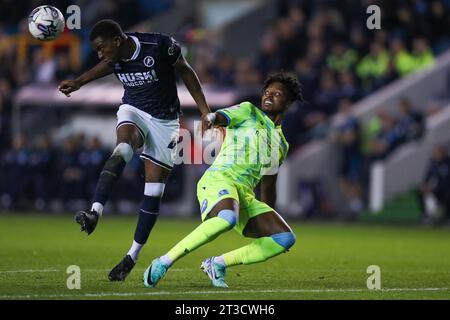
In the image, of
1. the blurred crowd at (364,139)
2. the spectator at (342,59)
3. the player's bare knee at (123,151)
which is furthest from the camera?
the spectator at (342,59)

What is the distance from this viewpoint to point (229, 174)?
10039 mm

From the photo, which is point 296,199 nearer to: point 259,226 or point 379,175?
point 379,175

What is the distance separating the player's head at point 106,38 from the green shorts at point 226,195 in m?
1.58

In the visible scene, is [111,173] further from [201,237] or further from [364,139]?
[364,139]

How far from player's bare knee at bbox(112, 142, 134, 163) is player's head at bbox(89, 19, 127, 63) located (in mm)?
919

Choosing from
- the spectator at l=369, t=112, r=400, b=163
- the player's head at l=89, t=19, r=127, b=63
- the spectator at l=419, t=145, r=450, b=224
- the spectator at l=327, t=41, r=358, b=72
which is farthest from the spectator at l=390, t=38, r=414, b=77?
the player's head at l=89, t=19, r=127, b=63

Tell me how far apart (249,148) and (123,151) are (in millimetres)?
1162

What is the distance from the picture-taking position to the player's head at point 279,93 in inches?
398

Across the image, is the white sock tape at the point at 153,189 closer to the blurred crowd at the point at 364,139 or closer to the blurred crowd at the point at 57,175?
the blurred crowd at the point at 364,139

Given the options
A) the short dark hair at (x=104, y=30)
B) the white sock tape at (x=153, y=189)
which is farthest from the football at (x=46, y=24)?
the white sock tape at (x=153, y=189)

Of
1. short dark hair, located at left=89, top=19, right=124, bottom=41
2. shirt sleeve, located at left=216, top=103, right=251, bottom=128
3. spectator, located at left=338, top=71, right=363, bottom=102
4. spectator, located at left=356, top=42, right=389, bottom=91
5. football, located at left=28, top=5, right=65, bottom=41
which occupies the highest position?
spectator, located at left=356, top=42, right=389, bottom=91

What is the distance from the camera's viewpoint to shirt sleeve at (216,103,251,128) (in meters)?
9.86

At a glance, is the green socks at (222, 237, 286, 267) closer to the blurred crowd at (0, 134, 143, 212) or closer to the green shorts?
the green shorts
